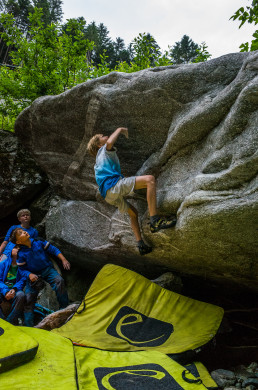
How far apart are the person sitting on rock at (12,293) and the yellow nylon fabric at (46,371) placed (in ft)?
5.28

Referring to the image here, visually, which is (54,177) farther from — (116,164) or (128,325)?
(128,325)

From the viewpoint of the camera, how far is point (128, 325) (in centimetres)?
502

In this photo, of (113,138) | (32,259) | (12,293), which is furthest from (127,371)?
(113,138)

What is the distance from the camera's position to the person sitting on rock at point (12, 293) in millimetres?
5387

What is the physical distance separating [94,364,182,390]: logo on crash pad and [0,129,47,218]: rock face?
5.76 m

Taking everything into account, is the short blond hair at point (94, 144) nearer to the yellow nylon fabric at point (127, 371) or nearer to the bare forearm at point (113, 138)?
the bare forearm at point (113, 138)

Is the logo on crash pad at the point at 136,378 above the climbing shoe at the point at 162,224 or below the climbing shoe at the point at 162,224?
below

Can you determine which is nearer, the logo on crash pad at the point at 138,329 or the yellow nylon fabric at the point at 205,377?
the yellow nylon fabric at the point at 205,377

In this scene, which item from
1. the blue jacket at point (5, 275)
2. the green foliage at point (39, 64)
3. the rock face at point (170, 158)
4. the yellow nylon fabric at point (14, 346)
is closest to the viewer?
the yellow nylon fabric at point (14, 346)

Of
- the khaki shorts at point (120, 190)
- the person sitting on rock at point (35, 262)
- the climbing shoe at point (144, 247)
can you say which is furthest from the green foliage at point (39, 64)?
the climbing shoe at point (144, 247)

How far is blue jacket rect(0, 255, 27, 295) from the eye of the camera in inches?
221

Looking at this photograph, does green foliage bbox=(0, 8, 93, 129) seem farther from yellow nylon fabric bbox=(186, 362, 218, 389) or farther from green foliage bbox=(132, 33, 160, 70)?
yellow nylon fabric bbox=(186, 362, 218, 389)

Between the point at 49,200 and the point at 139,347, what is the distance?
17.0 feet

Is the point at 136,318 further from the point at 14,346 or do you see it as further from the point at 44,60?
the point at 44,60
